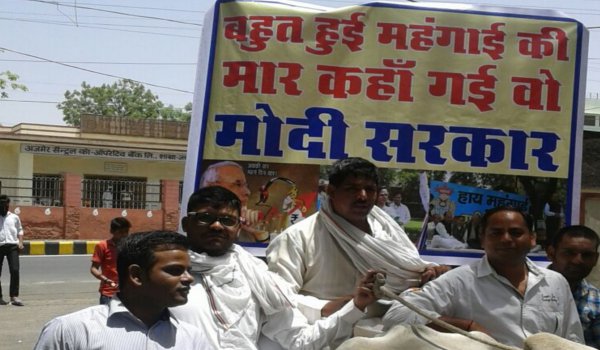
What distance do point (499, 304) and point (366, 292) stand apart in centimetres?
48

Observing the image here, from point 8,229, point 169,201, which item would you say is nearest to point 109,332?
point 8,229

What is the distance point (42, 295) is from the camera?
1234 cm

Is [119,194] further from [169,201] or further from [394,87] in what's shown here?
[394,87]

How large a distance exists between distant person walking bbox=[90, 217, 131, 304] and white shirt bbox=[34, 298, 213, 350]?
634cm

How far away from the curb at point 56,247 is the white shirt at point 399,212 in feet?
57.9

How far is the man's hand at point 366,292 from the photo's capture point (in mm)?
3168

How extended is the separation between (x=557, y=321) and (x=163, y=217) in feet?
71.3

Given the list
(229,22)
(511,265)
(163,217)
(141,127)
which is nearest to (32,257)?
(163,217)

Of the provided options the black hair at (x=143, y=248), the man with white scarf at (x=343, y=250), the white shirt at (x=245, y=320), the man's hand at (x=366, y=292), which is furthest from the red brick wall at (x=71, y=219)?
the black hair at (x=143, y=248)

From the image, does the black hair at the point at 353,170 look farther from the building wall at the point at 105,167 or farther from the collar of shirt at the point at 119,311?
the building wall at the point at 105,167

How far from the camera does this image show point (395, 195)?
171 inches

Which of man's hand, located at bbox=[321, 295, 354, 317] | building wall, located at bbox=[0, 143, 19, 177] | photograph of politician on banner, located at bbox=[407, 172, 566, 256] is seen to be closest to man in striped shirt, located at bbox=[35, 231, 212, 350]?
man's hand, located at bbox=[321, 295, 354, 317]

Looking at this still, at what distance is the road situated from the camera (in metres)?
8.99

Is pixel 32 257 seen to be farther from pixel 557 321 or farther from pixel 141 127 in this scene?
pixel 557 321
